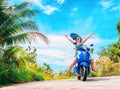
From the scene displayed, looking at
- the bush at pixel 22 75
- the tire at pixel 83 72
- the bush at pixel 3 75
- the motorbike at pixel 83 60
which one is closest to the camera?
the tire at pixel 83 72

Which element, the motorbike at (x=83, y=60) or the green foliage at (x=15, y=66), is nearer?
the motorbike at (x=83, y=60)

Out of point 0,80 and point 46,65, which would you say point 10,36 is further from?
point 46,65

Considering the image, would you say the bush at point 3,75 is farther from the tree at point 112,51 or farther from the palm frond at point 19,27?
the tree at point 112,51

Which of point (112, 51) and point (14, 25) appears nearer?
point (14, 25)

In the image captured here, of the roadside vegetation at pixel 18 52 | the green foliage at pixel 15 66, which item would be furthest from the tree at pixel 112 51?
the green foliage at pixel 15 66

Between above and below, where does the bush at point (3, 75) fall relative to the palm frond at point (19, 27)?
below

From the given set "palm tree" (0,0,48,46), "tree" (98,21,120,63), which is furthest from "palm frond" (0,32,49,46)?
"tree" (98,21,120,63)

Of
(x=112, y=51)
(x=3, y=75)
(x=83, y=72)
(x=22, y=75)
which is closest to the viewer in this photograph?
(x=83, y=72)

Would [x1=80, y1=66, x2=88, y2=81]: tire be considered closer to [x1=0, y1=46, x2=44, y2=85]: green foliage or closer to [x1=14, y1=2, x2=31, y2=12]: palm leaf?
[x1=0, y1=46, x2=44, y2=85]: green foliage

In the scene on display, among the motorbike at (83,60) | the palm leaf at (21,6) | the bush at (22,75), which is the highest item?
the palm leaf at (21,6)

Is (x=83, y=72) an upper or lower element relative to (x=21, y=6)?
lower

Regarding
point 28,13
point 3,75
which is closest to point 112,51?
point 28,13

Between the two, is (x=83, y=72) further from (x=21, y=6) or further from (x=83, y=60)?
(x=21, y=6)

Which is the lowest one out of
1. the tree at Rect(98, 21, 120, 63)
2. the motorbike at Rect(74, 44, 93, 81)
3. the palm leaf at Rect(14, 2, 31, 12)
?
the motorbike at Rect(74, 44, 93, 81)
